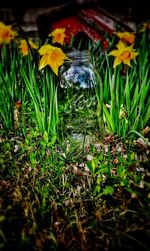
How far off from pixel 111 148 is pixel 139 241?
2.17 feet

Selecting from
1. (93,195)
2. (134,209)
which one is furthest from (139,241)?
(93,195)

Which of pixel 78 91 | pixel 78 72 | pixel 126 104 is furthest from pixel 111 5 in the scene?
pixel 126 104

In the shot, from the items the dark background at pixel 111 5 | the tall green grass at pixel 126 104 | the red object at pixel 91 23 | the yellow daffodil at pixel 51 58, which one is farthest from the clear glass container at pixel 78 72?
the dark background at pixel 111 5

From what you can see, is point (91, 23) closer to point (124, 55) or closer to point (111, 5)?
point (111, 5)

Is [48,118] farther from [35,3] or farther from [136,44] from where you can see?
[35,3]

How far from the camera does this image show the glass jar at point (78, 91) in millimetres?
2051

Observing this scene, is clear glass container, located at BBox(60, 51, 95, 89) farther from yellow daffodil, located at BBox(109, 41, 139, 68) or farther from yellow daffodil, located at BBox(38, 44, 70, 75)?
yellow daffodil, located at BBox(38, 44, 70, 75)

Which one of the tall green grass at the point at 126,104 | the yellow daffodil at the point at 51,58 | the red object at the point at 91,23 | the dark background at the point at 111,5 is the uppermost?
the dark background at the point at 111,5

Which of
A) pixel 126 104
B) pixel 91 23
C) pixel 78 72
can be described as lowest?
pixel 126 104

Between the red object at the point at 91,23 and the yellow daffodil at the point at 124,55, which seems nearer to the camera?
the yellow daffodil at the point at 124,55

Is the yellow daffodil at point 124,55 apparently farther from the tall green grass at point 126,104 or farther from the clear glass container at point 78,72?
the clear glass container at point 78,72

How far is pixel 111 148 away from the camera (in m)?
1.73

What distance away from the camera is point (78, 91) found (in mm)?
2328

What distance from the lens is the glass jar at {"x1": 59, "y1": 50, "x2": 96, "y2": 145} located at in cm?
205
